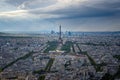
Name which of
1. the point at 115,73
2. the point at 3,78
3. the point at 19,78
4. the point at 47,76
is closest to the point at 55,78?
the point at 47,76

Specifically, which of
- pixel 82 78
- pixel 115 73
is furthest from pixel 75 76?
pixel 115 73

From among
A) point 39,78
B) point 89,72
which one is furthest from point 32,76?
point 89,72

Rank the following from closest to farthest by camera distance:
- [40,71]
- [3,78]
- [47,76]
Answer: [3,78]
[47,76]
[40,71]

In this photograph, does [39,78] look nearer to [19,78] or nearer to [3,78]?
[19,78]

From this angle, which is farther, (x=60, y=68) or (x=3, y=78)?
(x=60, y=68)

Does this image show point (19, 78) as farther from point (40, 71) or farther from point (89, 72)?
point (89, 72)

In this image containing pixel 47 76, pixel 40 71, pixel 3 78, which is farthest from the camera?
pixel 40 71

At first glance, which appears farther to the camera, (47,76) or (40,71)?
(40,71)
